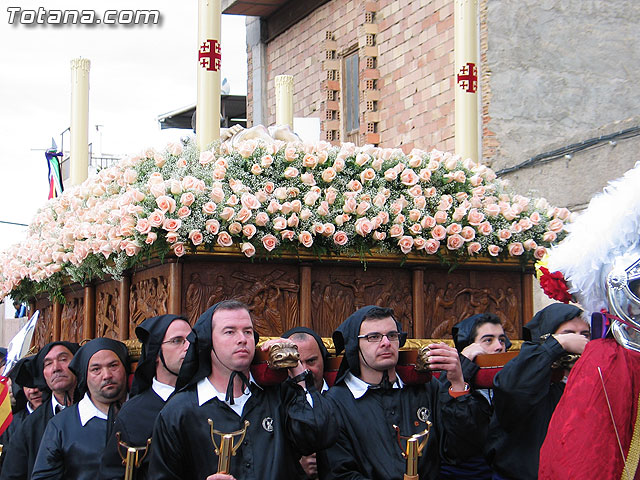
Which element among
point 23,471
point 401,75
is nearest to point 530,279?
point 23,471

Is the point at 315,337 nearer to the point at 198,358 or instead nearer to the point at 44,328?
the point at 198,358

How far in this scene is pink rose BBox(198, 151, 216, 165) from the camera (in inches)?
208

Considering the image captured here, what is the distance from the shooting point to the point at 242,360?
12.6ft

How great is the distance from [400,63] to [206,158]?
30.2 ft

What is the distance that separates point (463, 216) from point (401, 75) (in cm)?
873

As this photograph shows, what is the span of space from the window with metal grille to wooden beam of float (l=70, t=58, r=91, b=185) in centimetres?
818

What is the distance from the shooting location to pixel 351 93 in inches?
609

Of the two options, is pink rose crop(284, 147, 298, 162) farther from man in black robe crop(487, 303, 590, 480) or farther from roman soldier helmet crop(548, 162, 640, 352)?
roman soldier helmet crop(548, 162, 640, 352)

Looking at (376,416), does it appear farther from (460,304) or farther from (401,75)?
(401,75)

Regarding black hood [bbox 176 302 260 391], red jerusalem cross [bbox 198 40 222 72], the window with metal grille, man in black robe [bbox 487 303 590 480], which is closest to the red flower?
man in black robe [bbox 487 303 590 480]

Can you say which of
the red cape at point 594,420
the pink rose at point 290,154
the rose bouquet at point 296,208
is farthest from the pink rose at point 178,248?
the red cape at point 594,420

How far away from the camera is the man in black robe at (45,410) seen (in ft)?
18.3

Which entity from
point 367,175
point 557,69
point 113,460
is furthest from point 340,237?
point 557,69

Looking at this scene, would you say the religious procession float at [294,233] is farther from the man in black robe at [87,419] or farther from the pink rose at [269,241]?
the man in black robe at [87,419]
